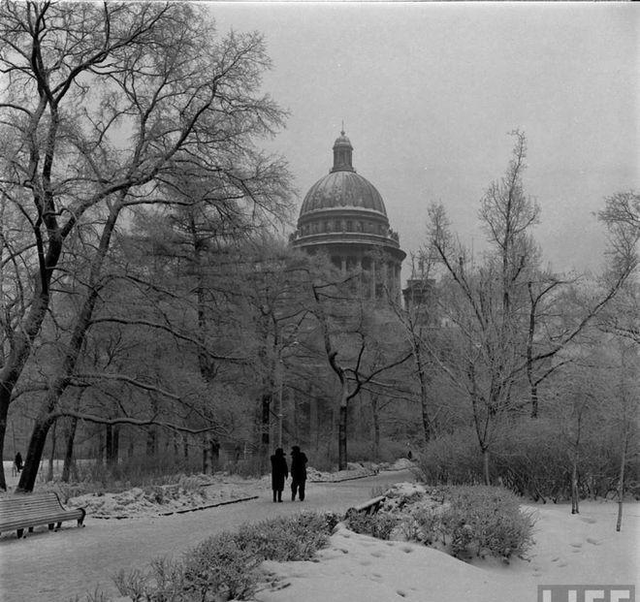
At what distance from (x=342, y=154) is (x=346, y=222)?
60.8ft

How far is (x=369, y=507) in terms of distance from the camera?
12164 mm

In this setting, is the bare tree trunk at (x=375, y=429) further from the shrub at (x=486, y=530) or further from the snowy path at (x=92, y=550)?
the shrub at (x=486, y=530)

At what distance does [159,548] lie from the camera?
1062 centimetres

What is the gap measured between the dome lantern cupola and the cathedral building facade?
1.89 ft

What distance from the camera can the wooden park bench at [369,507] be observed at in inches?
431

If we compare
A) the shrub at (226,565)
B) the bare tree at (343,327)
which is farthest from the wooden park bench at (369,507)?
the bare tree at (343,327)

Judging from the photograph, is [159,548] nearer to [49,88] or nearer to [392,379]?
[49,88]

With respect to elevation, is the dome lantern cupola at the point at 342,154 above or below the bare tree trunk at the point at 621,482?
above

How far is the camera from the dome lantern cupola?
109 metres

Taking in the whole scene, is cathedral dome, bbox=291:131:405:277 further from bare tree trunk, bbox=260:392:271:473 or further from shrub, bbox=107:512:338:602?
shrub, bbox=107:512:338:602

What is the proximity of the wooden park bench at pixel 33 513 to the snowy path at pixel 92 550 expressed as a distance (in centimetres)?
20

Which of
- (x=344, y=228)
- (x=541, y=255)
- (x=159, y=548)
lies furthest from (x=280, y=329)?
(x=344, y=228)

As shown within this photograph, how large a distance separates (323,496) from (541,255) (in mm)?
11227

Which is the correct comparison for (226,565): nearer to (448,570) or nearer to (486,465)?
(448,570)
